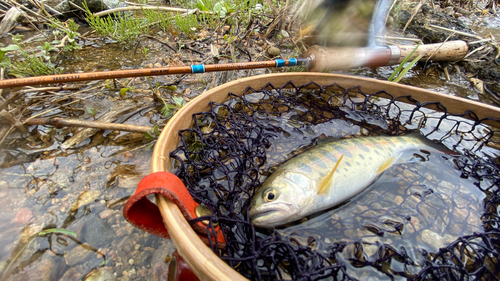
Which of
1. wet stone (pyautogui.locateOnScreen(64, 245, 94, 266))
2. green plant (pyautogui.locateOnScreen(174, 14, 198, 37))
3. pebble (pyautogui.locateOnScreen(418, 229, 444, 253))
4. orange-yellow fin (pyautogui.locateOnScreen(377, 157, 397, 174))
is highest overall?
green plant (pyautogui.locateOnScreen(174, 14, 198, 37))

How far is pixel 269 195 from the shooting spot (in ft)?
5.96

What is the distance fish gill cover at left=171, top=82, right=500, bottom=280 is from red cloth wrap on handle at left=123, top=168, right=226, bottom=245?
91 millimetres

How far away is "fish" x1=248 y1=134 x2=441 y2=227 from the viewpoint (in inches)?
70.8

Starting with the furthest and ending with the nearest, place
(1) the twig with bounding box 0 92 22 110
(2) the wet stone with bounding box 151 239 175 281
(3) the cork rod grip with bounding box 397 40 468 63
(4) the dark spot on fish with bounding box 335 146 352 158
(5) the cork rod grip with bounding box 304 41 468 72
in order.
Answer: (3) the cork rod grip with bounding box 397 40 468 63, (5) the cork rod grip with bounding box 304 41 468 72, (1) the twig with bounding box 0 92 22 110, (4) the dark spot on fish with bounding box 335 146 352 158, (2) the wet stone with bounding box 151 239 175 281

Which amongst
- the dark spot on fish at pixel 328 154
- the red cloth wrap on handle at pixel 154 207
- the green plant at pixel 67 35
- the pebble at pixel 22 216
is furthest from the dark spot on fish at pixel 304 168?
the green plant at pixel 67 35

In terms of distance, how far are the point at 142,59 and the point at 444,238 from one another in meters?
4.39

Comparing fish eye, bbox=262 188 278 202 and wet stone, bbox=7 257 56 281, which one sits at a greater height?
fish eye, bbox=262 188 278 202

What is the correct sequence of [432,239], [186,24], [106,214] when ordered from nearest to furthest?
[432,239] → [106,214] → [186,24]

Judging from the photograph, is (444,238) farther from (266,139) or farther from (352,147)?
(266,139)

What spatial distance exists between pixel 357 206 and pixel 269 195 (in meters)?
0.81

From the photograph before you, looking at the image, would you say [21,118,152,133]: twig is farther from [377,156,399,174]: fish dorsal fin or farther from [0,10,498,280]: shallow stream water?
[377,156,399,174]: fish dorsal fin

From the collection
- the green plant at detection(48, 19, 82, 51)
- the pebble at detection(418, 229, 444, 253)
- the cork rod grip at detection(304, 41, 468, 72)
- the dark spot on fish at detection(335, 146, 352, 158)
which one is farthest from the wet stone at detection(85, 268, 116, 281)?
the green plant at detection(48, 19, 82, 51)

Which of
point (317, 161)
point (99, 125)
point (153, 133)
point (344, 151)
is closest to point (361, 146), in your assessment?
point (344, 151)

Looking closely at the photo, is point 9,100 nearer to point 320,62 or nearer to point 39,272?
point 39,272
